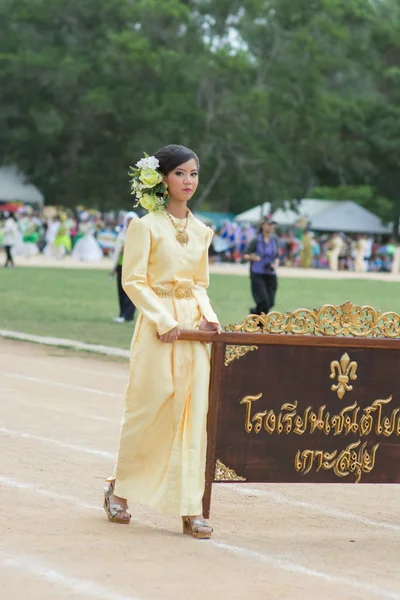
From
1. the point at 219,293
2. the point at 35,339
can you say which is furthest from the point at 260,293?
the point at 219,293

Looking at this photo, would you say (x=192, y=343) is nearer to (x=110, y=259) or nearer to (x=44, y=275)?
(x=44, y=275)

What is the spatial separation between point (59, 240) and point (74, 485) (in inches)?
1611

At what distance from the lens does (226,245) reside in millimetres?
50562

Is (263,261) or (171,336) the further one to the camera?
(263,261)

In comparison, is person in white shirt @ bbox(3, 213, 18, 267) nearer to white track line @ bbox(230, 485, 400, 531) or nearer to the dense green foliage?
the dense green foliage

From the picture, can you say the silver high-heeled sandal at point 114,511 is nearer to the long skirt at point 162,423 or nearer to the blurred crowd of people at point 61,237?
the long skirt at point 162,423

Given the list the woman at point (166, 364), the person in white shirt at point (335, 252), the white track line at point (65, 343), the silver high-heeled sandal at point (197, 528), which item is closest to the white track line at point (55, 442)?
the woman at point (166, 364)

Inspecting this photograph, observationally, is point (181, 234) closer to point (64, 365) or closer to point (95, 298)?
point (64, 365)

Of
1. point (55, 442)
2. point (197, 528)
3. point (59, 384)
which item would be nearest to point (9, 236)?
point (59, 384)

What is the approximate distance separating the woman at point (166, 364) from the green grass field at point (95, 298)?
10.5 metres

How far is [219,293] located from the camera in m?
29.9

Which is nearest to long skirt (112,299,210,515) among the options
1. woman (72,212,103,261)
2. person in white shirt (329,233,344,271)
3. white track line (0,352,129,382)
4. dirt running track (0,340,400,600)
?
dirt running track (0,340,400,600)

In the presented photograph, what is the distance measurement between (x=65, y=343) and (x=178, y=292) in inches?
412

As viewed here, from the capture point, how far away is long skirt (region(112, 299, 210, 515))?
6.58 meters
